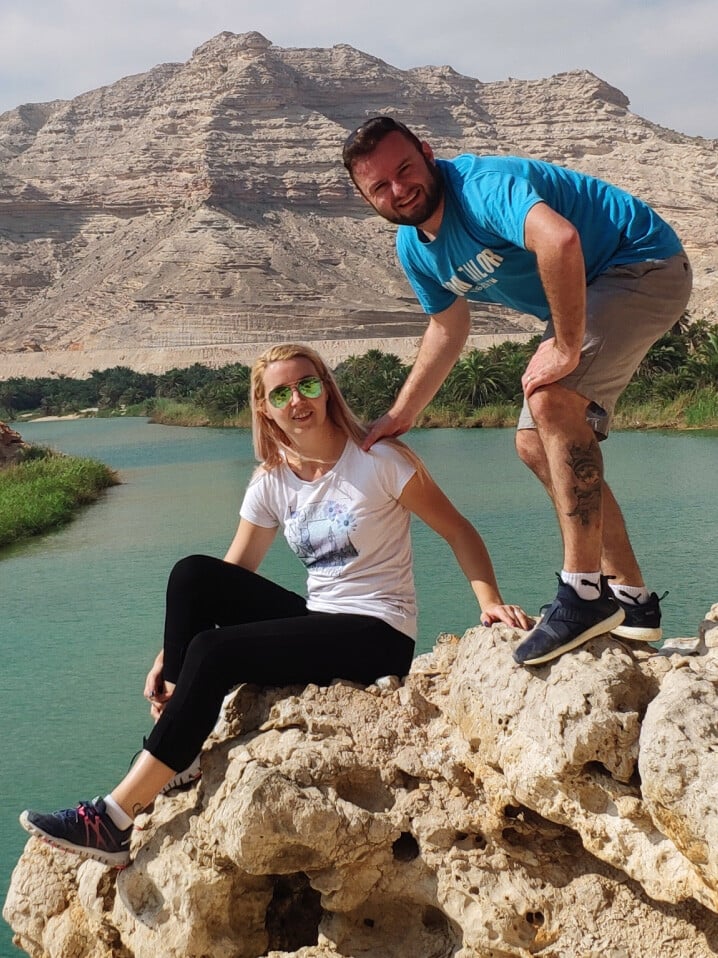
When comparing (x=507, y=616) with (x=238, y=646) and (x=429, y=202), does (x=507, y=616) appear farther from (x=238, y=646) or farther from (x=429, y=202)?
(x=429, y=202)

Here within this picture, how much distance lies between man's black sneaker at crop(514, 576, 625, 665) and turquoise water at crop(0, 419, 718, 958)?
2243 millimetres

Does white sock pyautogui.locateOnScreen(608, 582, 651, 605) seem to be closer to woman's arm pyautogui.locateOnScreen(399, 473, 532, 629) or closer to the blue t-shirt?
woman's arm pyautogui.locateOnScreen(399, 473, 532, 629)

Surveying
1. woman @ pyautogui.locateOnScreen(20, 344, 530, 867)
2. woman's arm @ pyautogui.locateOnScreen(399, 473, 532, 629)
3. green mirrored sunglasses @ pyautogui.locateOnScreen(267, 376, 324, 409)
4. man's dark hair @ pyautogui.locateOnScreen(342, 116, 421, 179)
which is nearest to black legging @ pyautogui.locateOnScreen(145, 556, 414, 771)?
woman @ pyautogui.locateOnScreen(20, 344, 530, 867)

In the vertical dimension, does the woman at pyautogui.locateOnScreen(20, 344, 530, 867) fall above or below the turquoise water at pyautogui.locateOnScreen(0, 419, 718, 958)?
above

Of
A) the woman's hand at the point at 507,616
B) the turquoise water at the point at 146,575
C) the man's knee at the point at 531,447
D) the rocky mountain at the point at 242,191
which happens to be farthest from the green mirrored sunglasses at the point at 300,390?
the rocky mountain at the point at 242,191

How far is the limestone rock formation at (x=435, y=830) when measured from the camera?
2.32 m

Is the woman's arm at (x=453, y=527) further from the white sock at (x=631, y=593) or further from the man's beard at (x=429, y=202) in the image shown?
the man's beard at (x=429, y=202)

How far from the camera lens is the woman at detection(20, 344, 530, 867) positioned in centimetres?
290

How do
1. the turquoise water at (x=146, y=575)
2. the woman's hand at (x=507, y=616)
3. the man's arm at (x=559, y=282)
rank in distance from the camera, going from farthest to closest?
the turquoise water at (x=146, y=575) < the woman's hand at (x=507, y=616) < the man's arm at (x=559, y=282)

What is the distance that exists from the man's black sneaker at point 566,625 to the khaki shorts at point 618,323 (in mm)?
449

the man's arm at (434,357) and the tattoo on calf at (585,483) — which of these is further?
the man's arm at (434,357)

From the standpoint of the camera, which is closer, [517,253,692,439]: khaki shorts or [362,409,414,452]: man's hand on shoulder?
[517,253,692,439]: khaki shorts

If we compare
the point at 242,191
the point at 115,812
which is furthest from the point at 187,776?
the point at 242,191

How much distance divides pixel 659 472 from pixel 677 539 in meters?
5.21
